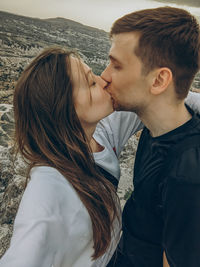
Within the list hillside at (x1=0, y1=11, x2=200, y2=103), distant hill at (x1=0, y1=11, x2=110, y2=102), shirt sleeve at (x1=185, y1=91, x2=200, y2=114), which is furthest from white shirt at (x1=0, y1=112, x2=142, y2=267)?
distant hill at (x1=0, y1=11, x2=110, y2=102)

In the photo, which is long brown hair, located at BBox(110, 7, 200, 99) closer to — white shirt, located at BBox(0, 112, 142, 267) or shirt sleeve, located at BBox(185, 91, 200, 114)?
shirt sleeve, located at BBox(185, 91, 200, 114)

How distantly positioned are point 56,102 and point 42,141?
12.1 inches

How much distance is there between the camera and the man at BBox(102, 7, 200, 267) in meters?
1.80

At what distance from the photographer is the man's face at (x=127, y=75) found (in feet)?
6.73

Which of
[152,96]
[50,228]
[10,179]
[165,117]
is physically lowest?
[10,179]

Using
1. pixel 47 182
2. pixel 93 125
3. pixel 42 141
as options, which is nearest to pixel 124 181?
pixel 93 125

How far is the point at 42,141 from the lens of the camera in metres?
1.84

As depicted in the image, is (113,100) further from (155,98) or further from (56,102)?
(56,102)

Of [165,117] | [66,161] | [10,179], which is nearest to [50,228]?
[66,161]

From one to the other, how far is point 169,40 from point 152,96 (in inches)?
17.8

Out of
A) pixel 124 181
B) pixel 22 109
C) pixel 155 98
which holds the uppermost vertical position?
pixel 155 98

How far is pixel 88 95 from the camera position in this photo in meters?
1.97

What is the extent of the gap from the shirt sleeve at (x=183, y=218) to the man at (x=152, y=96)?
0.18 m

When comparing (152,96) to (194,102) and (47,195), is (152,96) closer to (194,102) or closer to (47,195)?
(194,102)
